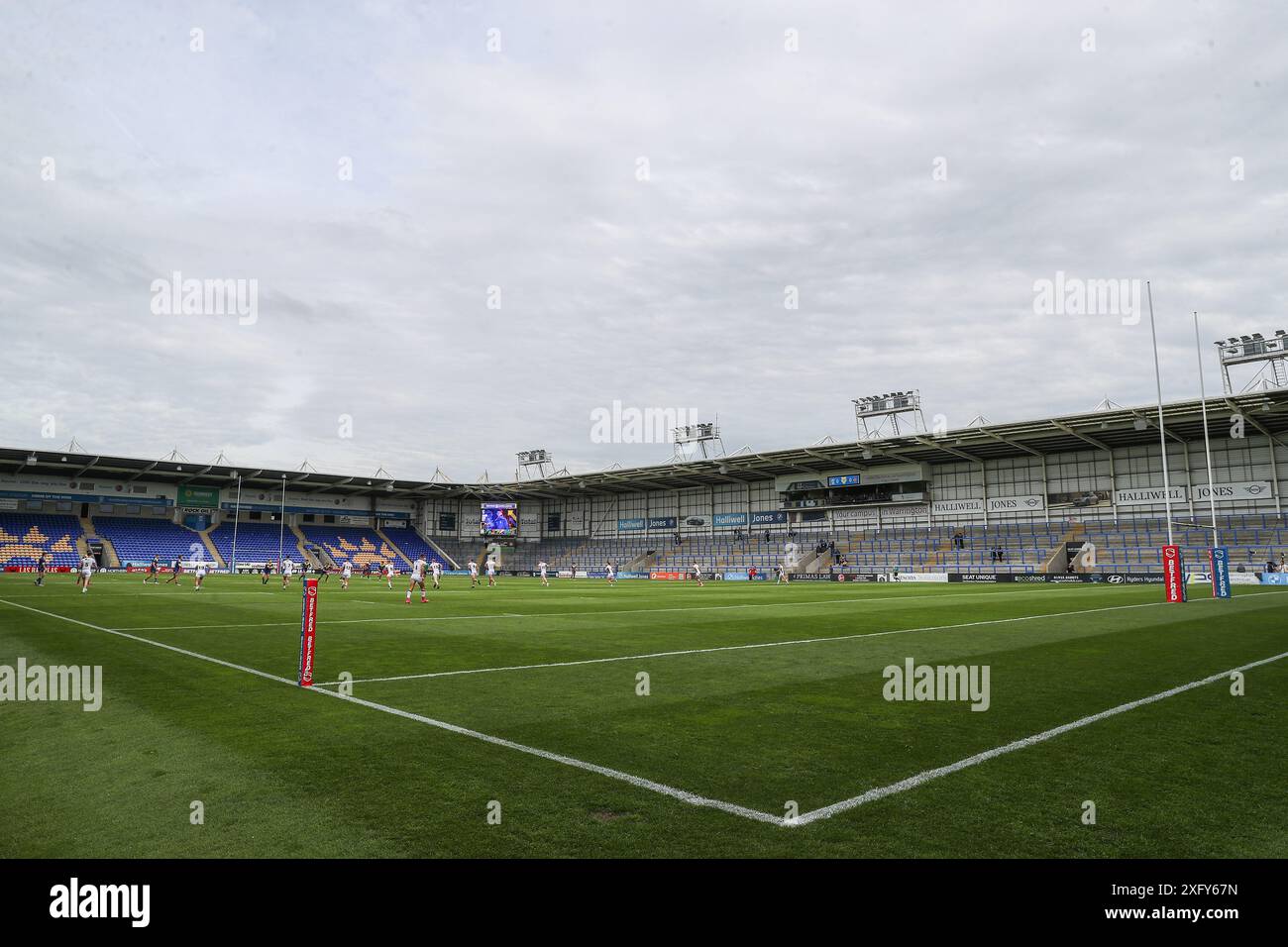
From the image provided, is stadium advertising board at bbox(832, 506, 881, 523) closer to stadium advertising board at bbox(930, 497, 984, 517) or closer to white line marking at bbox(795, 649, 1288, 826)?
stadium advertising board at bbox(930, 497, 984, 517)

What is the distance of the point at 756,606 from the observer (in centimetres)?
2636

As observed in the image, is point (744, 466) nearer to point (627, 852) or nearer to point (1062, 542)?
point (1062, 542)

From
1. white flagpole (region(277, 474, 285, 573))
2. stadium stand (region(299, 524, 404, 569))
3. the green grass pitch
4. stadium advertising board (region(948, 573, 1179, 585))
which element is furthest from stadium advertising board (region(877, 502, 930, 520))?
white flagpole (region(277, 474, 285, 573))

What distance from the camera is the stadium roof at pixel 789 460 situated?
165 ft

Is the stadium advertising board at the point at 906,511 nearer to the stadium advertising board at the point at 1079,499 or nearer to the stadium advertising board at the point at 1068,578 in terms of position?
the stadium advertising board at the point at 1079,499

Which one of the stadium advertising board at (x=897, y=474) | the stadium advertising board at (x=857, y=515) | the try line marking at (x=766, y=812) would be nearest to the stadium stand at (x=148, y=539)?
the stadium advertising board at (x=857, y=515)

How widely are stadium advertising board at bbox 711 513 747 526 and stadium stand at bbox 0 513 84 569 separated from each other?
60422mm

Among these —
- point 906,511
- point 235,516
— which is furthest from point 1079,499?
point 235,516

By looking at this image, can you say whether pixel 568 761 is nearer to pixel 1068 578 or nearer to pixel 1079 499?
Result: pixel 1068 578

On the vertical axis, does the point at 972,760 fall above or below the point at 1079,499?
below

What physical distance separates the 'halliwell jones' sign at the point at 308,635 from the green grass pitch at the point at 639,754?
0.32 m

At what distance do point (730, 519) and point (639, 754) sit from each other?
75.8m

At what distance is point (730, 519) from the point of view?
8144 centimetres

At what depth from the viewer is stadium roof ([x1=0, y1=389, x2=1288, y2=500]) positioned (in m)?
50.3
